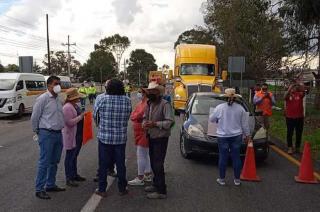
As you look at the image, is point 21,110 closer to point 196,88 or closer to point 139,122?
point 196,88

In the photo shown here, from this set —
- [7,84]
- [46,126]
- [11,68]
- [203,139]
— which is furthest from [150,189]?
[11,68]

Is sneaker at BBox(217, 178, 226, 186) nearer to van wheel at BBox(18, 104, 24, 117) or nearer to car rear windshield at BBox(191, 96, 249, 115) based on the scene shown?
car rear windshield at BBox(191, 96, 249, 115)

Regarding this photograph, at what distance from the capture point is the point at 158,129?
699 centimetres

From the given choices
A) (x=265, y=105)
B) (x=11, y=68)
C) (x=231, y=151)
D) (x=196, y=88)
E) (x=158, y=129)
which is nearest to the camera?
(x=158, y=129)

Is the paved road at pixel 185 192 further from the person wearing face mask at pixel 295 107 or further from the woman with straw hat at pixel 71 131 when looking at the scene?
the person wearing face mask at pixel 295 107

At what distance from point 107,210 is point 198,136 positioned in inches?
152

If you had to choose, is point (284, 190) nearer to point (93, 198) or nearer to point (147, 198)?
point (147, 198)

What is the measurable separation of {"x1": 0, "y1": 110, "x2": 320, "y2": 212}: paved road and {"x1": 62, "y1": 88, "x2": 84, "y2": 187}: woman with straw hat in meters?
0.29

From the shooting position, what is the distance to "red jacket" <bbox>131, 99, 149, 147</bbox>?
7.54m

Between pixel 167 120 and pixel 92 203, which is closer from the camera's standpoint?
pixel 92 203

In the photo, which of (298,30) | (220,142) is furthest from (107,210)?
(298,30)

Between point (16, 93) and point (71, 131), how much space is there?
18064 millimetres

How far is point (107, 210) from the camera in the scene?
6320mm

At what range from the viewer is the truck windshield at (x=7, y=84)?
80.3 feet
